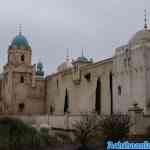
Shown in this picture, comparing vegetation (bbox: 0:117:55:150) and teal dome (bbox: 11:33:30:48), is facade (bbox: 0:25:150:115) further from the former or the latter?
vegetation (bbox: 0:117:55:150)

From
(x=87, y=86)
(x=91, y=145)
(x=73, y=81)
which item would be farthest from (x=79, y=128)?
(x=73, y=81)

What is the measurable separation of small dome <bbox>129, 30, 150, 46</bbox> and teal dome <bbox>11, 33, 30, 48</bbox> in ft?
48.0

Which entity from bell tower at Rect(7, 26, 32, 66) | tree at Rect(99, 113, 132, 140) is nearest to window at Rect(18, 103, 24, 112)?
bell tower at Rect(7, 26, 32, 66)

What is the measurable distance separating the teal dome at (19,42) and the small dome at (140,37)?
14629 mm

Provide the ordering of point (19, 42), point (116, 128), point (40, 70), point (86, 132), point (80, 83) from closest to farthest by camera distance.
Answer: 1. point (116, 128)
2. point (86, 132)
3. point (80, 83)
4. point (19, 42)
5. point (40, 70)

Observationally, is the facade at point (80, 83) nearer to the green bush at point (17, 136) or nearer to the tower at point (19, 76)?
the tower at point (19, 76)

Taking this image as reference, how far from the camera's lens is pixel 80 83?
102 feet

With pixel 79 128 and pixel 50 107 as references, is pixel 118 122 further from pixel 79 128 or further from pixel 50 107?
pixel 50 107

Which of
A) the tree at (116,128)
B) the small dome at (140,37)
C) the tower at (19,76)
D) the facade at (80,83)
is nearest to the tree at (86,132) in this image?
the tree at (116,128)

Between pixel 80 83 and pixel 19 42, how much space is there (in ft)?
28.4

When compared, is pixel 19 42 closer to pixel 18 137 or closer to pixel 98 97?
pixel 98 97

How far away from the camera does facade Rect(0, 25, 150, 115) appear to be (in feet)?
74.5

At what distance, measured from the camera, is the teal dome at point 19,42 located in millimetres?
36062

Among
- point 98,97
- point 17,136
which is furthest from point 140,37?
point 17,136
